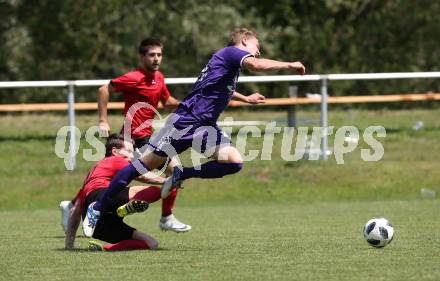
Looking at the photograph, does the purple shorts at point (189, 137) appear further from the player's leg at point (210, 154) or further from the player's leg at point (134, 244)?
the player's leg at point (134, 244)

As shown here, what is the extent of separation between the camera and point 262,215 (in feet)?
46.2

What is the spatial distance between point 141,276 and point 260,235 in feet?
11.8

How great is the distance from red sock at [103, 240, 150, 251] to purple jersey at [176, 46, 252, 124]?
48.0 inches

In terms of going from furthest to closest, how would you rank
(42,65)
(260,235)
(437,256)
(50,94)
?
(42,65) < (50,94) < (260,235) < (437,256)

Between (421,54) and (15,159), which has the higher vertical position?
(421,54)

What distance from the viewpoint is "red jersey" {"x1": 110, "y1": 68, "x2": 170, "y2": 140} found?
35.8ft

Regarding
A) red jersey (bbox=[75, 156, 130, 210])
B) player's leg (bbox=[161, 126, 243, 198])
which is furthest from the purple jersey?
red jersey (bbox=[75, 156, 130, 210])

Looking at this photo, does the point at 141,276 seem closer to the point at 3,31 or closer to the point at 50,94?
the point at 50,94

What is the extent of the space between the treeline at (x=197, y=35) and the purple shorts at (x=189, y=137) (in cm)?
1319

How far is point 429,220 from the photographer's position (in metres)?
12.1

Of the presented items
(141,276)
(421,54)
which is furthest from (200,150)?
(421,54)

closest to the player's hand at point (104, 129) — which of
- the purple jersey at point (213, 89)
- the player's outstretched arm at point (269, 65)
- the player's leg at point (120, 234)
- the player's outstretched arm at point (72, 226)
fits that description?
the player's outstretched arm at point (72, 226)

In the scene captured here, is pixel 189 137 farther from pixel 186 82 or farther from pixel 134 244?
pixel 186 82

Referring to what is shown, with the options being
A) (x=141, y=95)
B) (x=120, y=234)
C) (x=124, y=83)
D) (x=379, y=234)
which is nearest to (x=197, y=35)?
(x=141, y=95)
